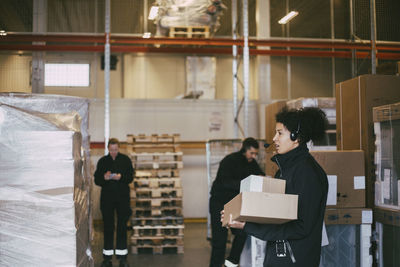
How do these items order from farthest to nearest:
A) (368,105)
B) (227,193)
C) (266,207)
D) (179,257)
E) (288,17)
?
(288,17), (179,257), (227,193), (368,105), (266,207)

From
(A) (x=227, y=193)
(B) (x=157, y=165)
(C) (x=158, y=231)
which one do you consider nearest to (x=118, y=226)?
(C) (x=158, y=231)

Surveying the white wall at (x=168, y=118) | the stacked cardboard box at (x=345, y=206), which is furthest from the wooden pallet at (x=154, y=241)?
the stacked cardboard box at (x=345, y=206)

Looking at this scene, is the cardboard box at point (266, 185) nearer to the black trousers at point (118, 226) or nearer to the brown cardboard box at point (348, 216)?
the brown cardboard box at point (348, 216)

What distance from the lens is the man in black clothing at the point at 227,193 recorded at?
16.7 ft

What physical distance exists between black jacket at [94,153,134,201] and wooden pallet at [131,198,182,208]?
0.94 metres

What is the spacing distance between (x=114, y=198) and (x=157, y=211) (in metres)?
1.18

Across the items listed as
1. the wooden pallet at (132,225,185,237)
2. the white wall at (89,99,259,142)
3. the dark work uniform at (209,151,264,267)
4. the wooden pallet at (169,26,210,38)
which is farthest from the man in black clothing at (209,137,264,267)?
the white wall at (89,99,259,142)

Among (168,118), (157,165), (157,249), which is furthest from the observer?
(168,118)

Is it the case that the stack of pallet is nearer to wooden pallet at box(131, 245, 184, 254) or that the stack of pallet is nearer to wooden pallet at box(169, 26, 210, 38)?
wooden pallet at box(131, 245, 184, 254)

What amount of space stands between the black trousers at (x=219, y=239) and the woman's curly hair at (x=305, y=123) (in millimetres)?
2692

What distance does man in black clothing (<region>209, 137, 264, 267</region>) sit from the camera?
5098 millimetres

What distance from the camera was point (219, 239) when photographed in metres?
5.10

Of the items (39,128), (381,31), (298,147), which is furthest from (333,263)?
(381,31)

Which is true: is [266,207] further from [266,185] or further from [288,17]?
[288,17]
